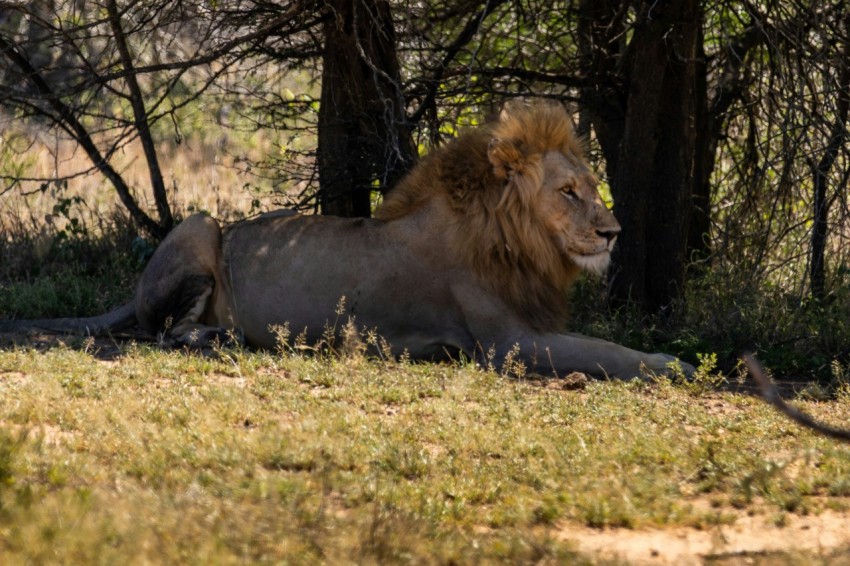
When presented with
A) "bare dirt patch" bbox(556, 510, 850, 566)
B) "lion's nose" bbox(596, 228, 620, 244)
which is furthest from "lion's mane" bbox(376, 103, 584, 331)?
"bare dirt patch" bbox(556, 510, 850, 566)

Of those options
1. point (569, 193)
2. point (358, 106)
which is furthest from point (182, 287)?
point (569, 193)

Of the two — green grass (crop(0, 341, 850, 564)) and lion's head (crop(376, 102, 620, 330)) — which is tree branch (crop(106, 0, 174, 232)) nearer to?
lion's head (crop(376, 102, 620, 330))

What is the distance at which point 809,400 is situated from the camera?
6242 mm

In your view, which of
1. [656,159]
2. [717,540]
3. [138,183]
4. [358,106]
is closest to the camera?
[717,540]

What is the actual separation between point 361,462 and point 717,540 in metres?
1.42

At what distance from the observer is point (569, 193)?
7.23 metres

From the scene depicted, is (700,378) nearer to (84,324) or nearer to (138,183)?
(84,324)

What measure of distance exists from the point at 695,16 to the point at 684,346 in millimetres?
2423

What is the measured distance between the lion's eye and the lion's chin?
350 mm

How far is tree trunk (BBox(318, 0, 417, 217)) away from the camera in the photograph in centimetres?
851

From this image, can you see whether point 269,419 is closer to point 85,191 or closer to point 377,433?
point 377,433

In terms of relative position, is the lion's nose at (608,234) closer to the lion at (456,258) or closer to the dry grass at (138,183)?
the lion at (456,258)

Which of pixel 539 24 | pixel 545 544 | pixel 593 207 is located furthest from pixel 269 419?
pixel 539 24

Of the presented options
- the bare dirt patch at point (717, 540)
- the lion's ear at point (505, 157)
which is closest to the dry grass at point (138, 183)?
the lion's ear at point (505, 157)
